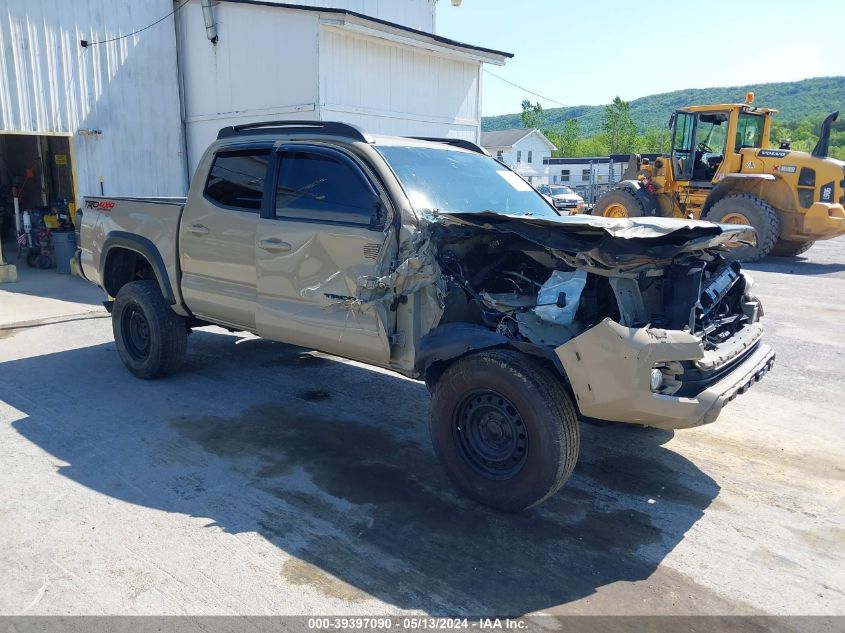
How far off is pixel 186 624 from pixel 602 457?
114 inches

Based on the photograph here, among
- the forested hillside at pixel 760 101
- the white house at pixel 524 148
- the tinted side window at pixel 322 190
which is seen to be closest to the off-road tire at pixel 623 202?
the tinted side window at pixel 322 190

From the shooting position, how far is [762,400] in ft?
18.9

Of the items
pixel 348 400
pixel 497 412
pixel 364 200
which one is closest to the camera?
pixel 497 412

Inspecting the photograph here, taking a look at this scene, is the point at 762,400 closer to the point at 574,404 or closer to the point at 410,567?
the point at 574,404

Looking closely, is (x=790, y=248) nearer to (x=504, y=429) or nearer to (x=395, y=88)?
(x=395, y=88)

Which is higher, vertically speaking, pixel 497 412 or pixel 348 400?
pixel 497 412

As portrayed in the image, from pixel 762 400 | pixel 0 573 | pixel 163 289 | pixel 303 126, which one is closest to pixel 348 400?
pixel 163 289

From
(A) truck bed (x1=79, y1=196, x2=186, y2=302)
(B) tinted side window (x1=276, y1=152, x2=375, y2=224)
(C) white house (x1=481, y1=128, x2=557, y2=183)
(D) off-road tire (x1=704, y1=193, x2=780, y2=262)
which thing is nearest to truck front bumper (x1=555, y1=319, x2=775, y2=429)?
(B) tinted side window (x1=276, y1=152, x2=375, y2=224)

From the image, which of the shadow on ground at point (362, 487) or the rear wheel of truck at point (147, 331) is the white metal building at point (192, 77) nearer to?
the rear wheel of truck at point (147, 331)

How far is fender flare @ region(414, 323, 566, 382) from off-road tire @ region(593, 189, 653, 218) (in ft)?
41.3

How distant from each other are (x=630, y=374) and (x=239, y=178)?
346 centimetres

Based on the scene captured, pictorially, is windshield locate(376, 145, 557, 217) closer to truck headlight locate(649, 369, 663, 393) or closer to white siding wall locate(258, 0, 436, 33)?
truck headlight locate(649, 369, 663, 393)

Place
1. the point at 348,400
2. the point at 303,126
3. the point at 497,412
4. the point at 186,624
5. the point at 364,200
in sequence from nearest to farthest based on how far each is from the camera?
the point at 186,624 < the point at 497,412 < the point at 364,200 < the point at 303,126 < the point at 348,400

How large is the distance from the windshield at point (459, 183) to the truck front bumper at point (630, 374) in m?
1.47
